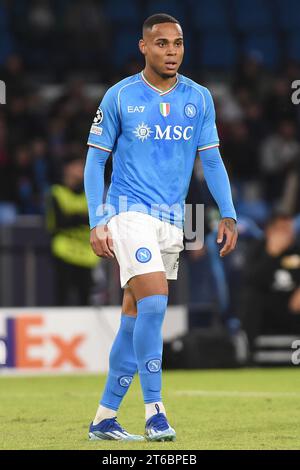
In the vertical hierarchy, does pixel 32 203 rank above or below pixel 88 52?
below

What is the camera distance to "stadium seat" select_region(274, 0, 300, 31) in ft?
62.5

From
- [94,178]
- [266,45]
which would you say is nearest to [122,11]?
[266,45]

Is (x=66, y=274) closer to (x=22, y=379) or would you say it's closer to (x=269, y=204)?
(x=22, y=379)

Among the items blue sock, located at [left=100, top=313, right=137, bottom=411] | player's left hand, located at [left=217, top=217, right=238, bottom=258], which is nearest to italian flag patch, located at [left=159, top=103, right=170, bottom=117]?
player's left hand, located at [left=217, top=217, right=238, bottom=258]

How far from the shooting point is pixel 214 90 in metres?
17.8

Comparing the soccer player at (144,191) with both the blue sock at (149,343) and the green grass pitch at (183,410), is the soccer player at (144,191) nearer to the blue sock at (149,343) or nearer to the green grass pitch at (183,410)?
the blue sock at (149,343)

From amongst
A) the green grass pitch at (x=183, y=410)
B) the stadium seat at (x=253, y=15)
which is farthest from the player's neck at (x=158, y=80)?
the stadium seat at (x=253, y=15)

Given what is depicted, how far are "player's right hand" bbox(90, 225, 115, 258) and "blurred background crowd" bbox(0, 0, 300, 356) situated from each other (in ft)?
19.0

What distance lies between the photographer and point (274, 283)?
12227 mm

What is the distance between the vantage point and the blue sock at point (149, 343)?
6.24 m

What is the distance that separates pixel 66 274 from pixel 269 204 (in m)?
3.70

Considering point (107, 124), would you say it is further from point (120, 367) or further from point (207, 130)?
point (120, 367)

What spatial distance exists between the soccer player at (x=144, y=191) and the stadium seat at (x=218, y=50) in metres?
12.3

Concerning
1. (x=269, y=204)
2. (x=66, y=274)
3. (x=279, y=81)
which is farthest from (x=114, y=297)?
(x=279, y=81)
